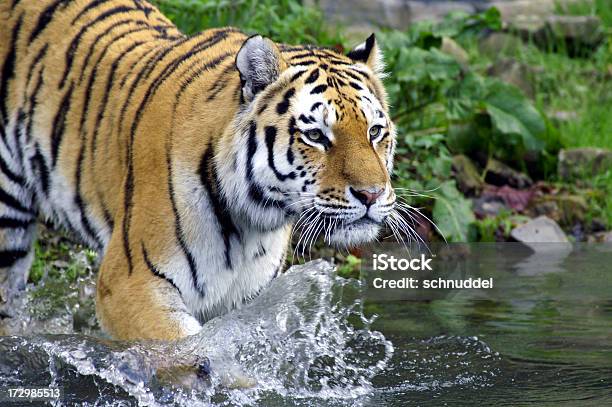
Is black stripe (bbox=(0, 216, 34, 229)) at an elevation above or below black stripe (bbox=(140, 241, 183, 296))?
below

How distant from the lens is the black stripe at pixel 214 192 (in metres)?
3.96

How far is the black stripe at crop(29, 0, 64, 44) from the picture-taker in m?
4.80

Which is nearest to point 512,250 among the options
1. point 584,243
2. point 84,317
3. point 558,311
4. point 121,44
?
point 584,243

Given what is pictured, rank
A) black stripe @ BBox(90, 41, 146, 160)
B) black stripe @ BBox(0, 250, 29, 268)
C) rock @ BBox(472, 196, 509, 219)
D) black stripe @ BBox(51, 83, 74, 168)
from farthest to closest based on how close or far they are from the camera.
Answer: rock @ BBox(472, 196, 509, 219) → black stripe @ BBox(0, 250, 29, 268) → black stripe @ BBox(51, 83, 74, 168) → black stripe @ BBox(90, 41, 146, 160)

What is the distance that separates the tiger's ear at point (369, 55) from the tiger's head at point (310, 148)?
205 millimetres

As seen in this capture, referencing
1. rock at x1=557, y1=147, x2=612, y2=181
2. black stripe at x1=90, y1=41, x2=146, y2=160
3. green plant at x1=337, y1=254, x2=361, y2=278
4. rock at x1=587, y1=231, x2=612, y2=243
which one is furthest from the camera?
rock at x1=557, y1=147, x2=612, y2=181

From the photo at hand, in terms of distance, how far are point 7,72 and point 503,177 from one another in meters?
3.81

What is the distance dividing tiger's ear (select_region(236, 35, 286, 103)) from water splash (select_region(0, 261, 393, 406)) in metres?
0.84

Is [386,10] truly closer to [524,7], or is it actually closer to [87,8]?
[524,7]

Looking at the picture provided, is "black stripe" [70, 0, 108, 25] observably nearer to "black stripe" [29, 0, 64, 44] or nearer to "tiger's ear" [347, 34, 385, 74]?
"black stripe" [29, 0, 64, 44]

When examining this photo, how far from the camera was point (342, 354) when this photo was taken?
15.6ft

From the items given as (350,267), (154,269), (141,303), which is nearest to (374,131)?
(154,269)

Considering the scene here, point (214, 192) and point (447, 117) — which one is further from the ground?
point (214, 192)

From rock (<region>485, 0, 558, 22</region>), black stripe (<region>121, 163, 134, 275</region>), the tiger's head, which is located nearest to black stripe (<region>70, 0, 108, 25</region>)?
black stripe (<region>121, 163, 134, 275</region>)
